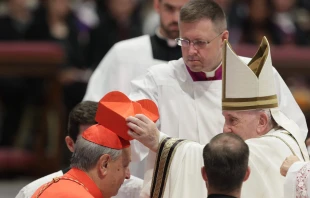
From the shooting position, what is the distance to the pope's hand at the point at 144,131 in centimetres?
468

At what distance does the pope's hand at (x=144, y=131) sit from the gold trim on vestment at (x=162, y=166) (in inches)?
1.7

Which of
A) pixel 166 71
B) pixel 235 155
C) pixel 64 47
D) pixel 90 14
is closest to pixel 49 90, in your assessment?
pixel 64 47

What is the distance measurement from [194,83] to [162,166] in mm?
746

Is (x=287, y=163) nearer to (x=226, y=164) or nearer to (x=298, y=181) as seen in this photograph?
(x=298, y=181)

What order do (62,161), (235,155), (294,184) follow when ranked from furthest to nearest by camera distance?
(62,161)
(294,184)
(235,155)

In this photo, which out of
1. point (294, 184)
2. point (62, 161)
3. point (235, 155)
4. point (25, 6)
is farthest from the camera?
point (25, 6)

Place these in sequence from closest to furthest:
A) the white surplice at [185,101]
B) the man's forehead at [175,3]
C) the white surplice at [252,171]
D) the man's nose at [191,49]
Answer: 1. the white surplice at [252,171]
2. the man's nose at [191,49]
3. the white surplice at [185,101]
4. the man's forehead at [175,3]

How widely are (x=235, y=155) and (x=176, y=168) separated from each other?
71 cm

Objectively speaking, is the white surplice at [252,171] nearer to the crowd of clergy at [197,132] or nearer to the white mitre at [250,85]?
the crowd of clergy at [197,132]

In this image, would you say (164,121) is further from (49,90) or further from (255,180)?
(49,90)

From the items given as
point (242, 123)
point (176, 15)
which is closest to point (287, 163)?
point (242, 123)

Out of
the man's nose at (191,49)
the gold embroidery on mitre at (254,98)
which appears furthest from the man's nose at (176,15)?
the gold embroidery on mitre at (254,98)

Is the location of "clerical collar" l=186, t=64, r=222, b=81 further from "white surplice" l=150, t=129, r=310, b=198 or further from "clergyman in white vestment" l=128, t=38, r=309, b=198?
"white surplice" l=150, t=129, r=310, b=198

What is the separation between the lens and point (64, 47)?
9.93 meters
